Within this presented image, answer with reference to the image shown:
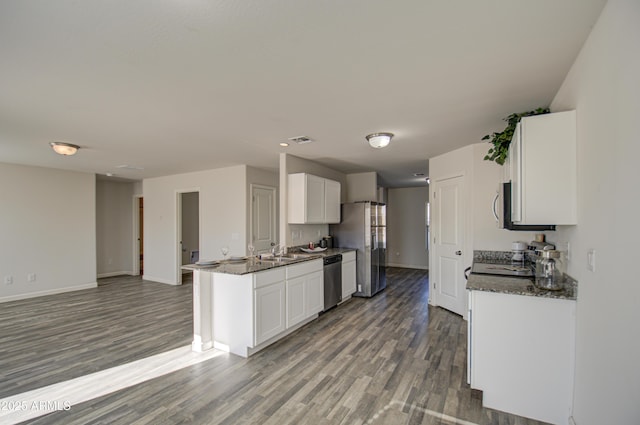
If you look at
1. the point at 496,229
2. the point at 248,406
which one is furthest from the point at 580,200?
the point at 248,406

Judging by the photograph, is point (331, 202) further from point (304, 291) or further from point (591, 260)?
point (591, 260)

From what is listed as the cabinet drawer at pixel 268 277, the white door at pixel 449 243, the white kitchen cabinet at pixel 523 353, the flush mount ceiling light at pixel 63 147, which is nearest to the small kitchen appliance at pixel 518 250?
the white door at pixel 449 243

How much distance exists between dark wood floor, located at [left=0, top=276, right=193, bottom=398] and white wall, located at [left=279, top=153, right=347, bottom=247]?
184 cm

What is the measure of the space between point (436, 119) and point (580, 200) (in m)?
1.51

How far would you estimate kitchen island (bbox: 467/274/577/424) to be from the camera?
1919mm

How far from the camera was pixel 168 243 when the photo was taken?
6602mm

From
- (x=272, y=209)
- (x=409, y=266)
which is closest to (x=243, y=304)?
(x=272, y=209)

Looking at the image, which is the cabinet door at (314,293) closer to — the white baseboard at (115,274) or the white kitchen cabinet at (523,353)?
the white kitchen cabinet at (523,353)

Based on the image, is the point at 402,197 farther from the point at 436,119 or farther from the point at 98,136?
the point at 98,136

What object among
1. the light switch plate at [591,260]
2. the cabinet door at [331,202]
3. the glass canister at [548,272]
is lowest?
the glass canister at [548,272]

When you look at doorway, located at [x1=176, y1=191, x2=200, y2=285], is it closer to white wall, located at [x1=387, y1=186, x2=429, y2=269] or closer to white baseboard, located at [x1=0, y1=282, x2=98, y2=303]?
white baseboard, located at [x1=0, y1=282, x2=98, y2=303]

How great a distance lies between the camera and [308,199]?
442 cm

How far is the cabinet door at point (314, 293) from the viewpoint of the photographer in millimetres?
3834

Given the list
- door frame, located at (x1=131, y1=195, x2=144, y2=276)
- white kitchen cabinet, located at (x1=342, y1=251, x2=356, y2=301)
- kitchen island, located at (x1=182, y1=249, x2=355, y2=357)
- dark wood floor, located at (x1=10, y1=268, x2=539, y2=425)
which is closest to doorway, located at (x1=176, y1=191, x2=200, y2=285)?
door frame, located at (x1=131, y1=195, x2=144, y2=276)
